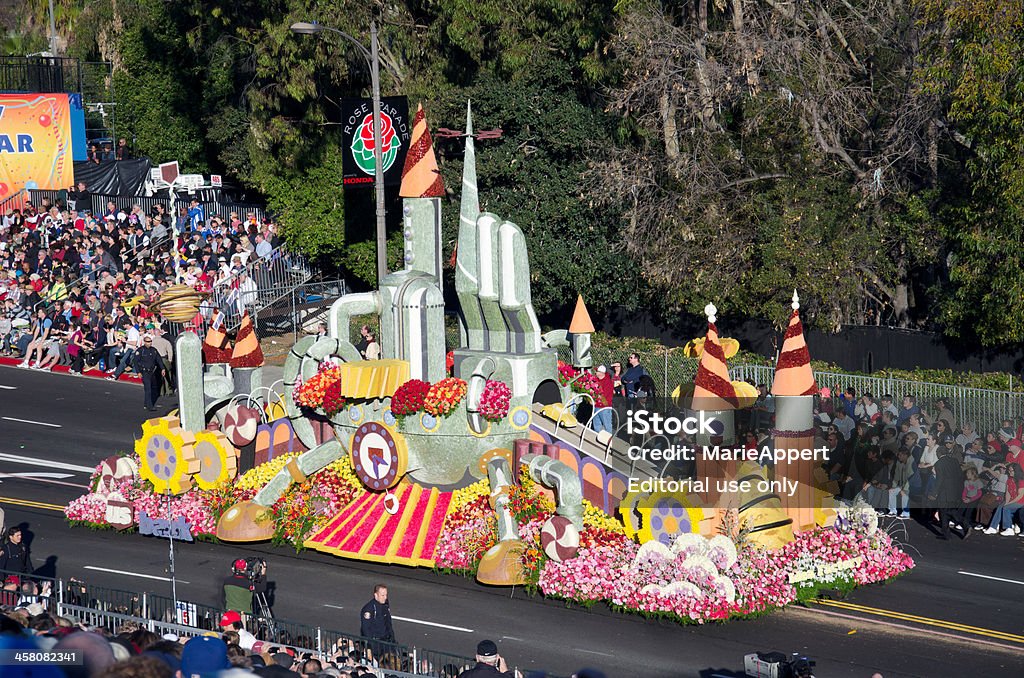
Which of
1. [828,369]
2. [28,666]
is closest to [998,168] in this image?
[828,369]

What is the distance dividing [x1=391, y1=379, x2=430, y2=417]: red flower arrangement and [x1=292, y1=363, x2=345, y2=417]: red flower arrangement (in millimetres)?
1089

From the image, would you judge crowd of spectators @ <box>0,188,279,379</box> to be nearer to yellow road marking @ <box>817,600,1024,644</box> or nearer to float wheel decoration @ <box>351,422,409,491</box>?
float wheel decoration @ <box>351,422,409,491</box>

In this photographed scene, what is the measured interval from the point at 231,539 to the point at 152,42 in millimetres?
35219

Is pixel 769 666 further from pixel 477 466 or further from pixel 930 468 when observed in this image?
pixel 930 468

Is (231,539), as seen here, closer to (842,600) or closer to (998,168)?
(842,600)

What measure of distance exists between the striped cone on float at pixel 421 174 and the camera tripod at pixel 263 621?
746cm

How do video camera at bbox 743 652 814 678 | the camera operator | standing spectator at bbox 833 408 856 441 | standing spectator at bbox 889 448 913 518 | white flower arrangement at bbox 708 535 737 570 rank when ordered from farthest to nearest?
1. standing spectator at bbox 833 408 856 441
2. standing spectator at bbox 889 448 913 518
3. white flower arrangement at bbox 708 535 737 570
4. the camera operator
5. video camera at bbox 743 652 814 678

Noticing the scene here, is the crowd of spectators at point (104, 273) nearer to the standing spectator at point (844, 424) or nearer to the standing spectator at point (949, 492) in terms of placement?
the standing spectator at point (844, 424)

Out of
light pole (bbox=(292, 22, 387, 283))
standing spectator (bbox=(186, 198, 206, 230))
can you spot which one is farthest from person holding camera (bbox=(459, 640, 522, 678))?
standing spectator (bbox=(186, 198, 206, 230))

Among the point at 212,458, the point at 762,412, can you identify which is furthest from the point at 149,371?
the point at 762,412

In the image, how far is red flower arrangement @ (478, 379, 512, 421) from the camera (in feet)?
74.4

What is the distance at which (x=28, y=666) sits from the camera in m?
10.5

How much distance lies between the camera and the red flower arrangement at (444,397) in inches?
902

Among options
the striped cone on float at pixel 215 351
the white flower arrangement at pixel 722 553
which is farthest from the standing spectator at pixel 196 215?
the white flower arrangement at pixel 722 553
